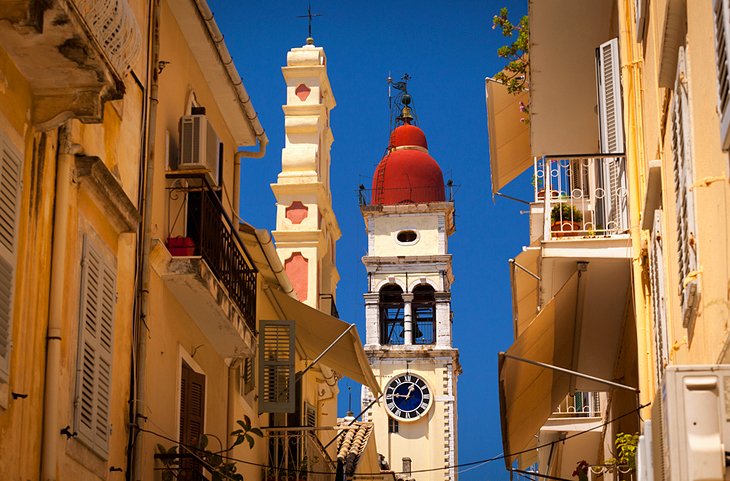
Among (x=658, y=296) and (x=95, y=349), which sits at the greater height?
(x=658, y=296)

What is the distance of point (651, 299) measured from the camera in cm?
1353

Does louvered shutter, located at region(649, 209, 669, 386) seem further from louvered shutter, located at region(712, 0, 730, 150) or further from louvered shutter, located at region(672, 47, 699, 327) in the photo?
louvered shutter, located at region(712, 0, 730, 150)

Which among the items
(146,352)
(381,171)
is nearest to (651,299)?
(146,352)

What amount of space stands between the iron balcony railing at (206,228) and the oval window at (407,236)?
4973 centimetres

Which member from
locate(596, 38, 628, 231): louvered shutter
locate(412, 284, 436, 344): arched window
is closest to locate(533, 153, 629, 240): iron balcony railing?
locate(596, 38, 628, 231): louvered shutter

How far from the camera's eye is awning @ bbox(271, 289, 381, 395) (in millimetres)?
18312

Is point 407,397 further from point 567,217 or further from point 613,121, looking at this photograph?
point 613,121

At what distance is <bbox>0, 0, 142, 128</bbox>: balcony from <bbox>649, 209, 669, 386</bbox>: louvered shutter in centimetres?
439

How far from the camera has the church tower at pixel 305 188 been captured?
26263 mm

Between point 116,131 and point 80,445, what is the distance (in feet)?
9.97

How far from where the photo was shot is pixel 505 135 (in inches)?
884

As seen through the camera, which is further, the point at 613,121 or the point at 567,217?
the point at 567,217

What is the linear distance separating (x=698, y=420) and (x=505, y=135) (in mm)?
15876

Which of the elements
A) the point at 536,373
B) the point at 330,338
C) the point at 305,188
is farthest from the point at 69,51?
the point at 305,188
